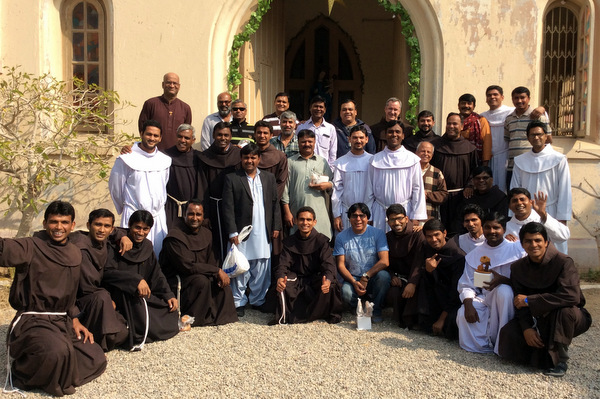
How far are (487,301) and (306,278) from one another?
68.4 inches

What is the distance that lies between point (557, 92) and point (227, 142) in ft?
14.6

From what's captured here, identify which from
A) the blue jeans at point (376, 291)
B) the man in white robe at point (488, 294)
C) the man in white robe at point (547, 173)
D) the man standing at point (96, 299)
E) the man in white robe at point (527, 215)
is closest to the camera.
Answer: the man standing at point (96, 299)

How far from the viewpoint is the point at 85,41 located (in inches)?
335

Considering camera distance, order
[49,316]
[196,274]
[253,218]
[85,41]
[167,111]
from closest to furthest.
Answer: [49,316] < [196,274] < [253,218] < [167,111] < [85,41]

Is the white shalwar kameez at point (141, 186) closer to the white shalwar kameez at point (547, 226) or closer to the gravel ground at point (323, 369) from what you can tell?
the gravel ground at point (323, 369)

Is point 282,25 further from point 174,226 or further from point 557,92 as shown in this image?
point 174,226

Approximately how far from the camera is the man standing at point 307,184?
6.62 m

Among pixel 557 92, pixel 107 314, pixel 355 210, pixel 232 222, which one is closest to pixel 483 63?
pixel 557 92

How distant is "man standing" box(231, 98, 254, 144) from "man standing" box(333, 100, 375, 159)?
98 centimetres

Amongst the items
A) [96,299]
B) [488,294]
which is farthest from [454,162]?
[96,299]

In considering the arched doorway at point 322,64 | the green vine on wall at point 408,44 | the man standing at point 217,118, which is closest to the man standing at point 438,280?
the green vine on wall at point 408,44

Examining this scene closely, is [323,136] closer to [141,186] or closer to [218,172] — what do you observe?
[218,172]

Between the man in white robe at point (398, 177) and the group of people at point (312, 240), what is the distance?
0.6 inches

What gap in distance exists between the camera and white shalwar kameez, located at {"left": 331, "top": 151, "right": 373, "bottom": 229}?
261 inches
